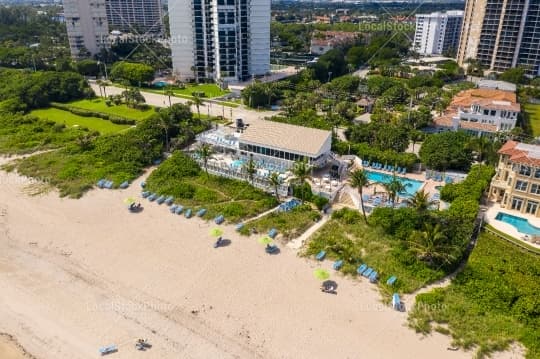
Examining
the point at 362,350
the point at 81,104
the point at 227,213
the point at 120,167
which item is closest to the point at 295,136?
the point at 227,213

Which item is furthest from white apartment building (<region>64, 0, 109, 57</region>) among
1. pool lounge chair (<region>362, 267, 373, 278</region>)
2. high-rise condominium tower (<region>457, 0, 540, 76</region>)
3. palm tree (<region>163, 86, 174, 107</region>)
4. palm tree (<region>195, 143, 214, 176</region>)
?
pool lounge chair (<region>362, 267, 373, 278</region>)

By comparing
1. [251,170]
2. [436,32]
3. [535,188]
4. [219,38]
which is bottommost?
[251,170]

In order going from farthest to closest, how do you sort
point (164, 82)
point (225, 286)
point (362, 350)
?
point (164, 82)
point (225, 286)
point (362, 350)

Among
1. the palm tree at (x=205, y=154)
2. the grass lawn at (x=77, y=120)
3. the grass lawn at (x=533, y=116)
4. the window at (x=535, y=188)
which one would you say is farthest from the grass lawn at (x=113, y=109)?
the grass lawn at (x=533, y=116)

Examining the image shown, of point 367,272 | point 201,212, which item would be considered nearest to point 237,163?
point 201,212

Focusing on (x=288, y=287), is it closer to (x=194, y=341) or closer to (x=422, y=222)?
(x=194, y=341)

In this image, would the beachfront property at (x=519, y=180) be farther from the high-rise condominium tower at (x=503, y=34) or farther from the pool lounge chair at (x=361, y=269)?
the high-rise condominium tower at (x=503, y=34)

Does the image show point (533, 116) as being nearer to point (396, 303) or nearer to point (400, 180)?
point (400, 180)
